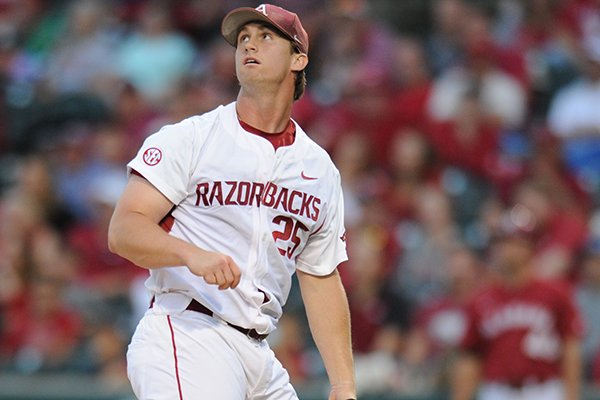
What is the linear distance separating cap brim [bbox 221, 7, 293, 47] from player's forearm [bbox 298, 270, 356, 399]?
926 millimetres

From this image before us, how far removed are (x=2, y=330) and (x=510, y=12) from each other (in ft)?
16.7

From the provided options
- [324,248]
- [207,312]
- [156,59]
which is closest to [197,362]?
[207,312]

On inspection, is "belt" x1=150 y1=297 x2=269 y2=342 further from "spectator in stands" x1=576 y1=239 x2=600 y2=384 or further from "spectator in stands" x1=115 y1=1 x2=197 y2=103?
"spectator in stands" x1=115 y1=1 x2=197 y2=103

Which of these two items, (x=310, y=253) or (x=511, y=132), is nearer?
(x=310, y=253)

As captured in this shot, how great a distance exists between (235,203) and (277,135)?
13.6 inches

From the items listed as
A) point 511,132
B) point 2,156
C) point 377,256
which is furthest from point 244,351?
point 2,156

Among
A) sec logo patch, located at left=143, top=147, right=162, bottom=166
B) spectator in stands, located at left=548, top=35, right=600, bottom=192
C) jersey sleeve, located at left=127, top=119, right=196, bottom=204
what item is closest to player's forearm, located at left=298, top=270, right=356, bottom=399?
jersey sleeve, located at left=127, top=119, right=196, bottom=204

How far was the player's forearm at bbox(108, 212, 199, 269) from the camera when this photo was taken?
13.4ft

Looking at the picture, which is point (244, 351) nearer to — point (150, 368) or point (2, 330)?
point (150, 368)

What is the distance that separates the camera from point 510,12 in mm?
11148

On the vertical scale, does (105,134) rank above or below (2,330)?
above

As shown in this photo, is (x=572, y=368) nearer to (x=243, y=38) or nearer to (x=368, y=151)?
(x=368, y=151)

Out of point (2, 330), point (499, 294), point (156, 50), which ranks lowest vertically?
point (2, 330)

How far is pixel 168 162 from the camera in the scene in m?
4.34
